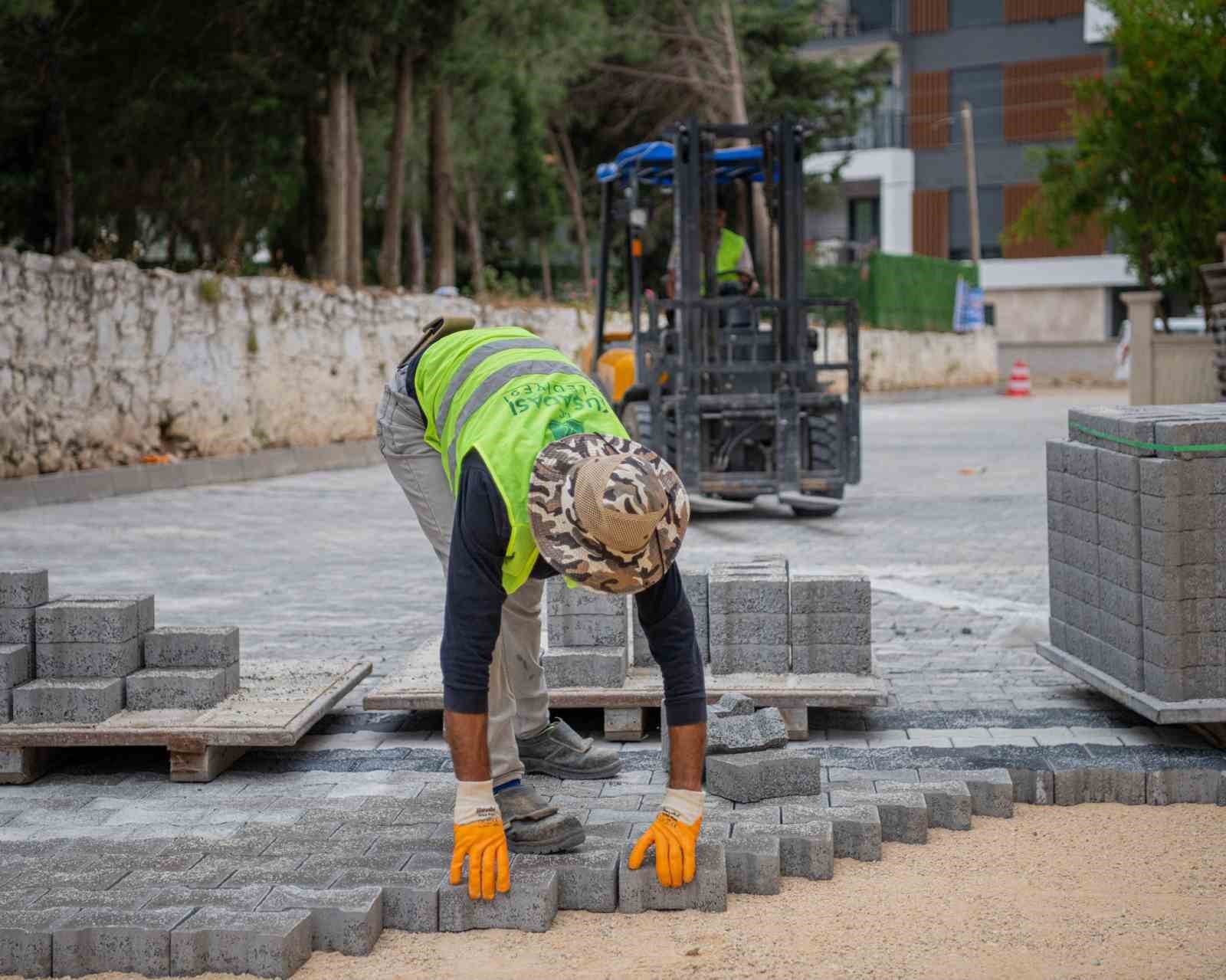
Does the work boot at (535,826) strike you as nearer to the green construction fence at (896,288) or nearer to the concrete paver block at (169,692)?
the concrete paver block at (169,692)

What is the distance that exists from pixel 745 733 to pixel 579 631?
1051 mm

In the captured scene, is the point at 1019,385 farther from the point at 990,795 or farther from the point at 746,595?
the point at 990,795

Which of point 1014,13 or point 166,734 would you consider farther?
point 1014,13

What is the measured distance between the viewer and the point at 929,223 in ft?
176

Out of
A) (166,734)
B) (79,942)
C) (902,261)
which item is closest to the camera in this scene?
(79,942)

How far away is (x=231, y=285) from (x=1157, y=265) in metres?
16.2

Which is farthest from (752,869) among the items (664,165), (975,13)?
(975,13)

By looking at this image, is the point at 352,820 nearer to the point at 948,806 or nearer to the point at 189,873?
the point at 189,873

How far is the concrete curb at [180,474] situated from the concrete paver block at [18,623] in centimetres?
852

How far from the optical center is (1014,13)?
169 ft

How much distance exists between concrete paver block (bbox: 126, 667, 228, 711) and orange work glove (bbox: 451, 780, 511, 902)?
176 centimetres

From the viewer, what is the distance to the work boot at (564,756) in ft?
16.9

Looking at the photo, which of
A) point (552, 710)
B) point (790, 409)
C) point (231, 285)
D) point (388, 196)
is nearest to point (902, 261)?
point (388, 196)

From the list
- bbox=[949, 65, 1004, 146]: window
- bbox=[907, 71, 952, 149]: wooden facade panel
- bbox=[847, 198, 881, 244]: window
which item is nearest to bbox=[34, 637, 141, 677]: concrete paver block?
bbox=[949, 65, 1004, 146]: window
